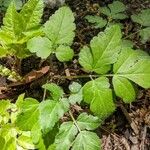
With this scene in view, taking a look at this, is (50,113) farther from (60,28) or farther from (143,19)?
(143,19)

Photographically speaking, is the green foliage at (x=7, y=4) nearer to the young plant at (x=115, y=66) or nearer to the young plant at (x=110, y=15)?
the young plant at (x=110, y=15)

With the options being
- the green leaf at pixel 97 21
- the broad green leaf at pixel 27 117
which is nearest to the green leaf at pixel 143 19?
the green leaf at pixel 97 21

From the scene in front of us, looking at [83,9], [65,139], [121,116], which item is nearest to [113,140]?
[121,116]

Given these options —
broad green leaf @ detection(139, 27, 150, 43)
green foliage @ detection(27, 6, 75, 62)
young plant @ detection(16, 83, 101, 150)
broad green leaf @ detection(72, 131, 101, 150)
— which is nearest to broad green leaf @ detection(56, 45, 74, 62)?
green foliage @ detection(27, 6, 75, 62)

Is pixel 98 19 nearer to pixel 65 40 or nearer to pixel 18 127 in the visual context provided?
pixel 65 40

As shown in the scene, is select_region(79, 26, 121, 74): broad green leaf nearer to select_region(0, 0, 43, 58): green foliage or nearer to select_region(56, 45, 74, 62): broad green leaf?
select_region(56, 45, 74, 62): broad green leaf

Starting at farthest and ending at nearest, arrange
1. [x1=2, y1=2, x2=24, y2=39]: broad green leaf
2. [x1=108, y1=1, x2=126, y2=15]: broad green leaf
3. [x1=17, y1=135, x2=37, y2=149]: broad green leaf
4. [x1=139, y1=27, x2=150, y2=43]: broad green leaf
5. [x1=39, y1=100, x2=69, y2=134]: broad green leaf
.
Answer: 1. [x1=108, y1=1, x2=126, y2=15]: broad green leaf
2. [x1=139, y1=27, x2=150, y2=43]: broad green leaf
3. [x1=2, y1=2, x2=24, y2=39]: broad green leaf
4. [x1=17, y1=135, x2=37, y2=149]: broad green leaf
5. [x1=39, y1=100, x2=69, y2=134]: broad green leaf

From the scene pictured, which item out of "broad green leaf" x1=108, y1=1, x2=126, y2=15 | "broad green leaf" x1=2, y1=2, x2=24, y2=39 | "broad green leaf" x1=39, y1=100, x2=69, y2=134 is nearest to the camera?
"broad green leaf" x1=39, y1=100, x2=69, y2=134
